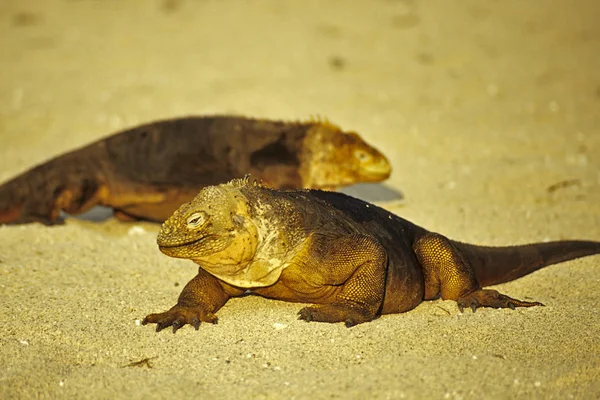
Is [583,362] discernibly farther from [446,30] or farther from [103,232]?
[446,30]

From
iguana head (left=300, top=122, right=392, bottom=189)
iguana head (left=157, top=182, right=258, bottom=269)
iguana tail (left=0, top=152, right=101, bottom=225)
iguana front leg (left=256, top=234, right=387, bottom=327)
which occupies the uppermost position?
iguana head (left=157, top=182, right=258, bottom=269)

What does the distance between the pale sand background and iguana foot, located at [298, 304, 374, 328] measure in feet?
0.26

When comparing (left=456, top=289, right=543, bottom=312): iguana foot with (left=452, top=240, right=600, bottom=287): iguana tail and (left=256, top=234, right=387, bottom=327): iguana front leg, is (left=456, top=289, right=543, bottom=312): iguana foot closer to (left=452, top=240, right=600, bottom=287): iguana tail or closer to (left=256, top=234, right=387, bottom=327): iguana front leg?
(left=452, top=240, right=600, bottom=287): iguana tail

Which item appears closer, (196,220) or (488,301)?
(196,220)

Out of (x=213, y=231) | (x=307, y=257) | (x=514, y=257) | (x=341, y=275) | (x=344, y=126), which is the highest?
(x=213, y=231)

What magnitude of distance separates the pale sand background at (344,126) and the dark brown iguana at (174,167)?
13.0 inches

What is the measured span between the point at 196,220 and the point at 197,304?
26.9 inches

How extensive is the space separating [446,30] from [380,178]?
7.97 meters

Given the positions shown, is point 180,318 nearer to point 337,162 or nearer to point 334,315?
point 334,315

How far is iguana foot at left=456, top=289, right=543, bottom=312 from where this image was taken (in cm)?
586

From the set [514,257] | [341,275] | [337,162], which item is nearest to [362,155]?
[337,162]

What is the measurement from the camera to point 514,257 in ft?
21.6

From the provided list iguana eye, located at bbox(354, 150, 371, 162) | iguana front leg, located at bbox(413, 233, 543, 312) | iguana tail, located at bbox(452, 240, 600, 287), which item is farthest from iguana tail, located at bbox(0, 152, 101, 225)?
iguana tail, located at bbox(452, 240, 600, 287)

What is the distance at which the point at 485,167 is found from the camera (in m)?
10.3
